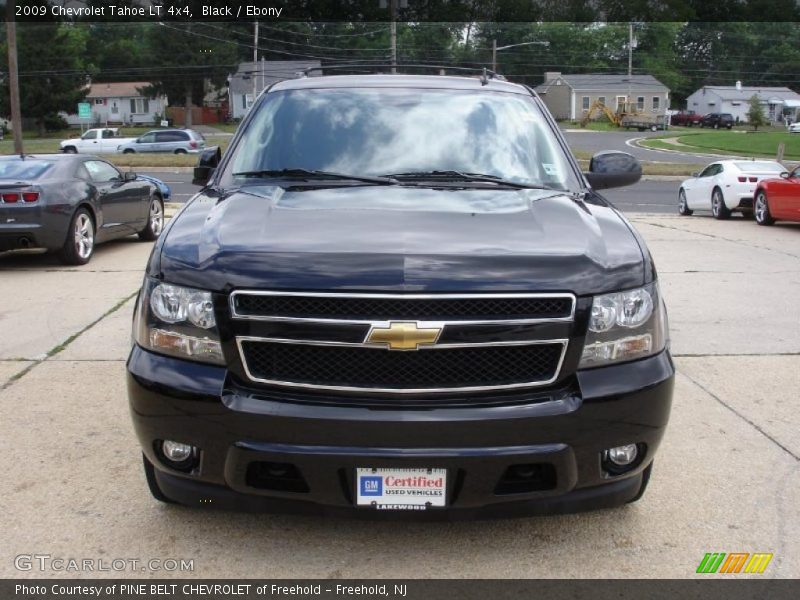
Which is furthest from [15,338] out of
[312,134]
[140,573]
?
[140,573]

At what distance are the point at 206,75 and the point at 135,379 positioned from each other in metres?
85.6

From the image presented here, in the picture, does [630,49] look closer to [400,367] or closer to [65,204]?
[65,204]

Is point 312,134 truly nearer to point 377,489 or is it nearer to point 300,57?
point 377,489

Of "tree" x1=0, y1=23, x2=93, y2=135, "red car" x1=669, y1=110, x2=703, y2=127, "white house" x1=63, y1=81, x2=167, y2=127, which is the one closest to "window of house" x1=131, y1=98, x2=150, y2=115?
"white house" x1=63, y1=81, x2=167, y2=127

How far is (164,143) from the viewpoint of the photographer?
4294cm

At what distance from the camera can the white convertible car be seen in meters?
17.3

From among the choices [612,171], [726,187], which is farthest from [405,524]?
[726,187]

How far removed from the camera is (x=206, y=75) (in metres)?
83.5

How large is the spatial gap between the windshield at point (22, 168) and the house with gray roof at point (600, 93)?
84.4 meters

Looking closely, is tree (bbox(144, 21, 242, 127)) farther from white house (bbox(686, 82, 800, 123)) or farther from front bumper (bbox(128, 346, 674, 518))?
front bumper (bbox(128, 346, 674, 518))

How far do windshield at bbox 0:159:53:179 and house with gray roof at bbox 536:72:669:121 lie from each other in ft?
277

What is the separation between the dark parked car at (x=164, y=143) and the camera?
42.8m

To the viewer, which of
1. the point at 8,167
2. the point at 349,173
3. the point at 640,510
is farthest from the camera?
the point at 8,167

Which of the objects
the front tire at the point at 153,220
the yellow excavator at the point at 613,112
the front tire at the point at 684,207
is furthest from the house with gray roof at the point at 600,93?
the front tire at the point at 153,220
